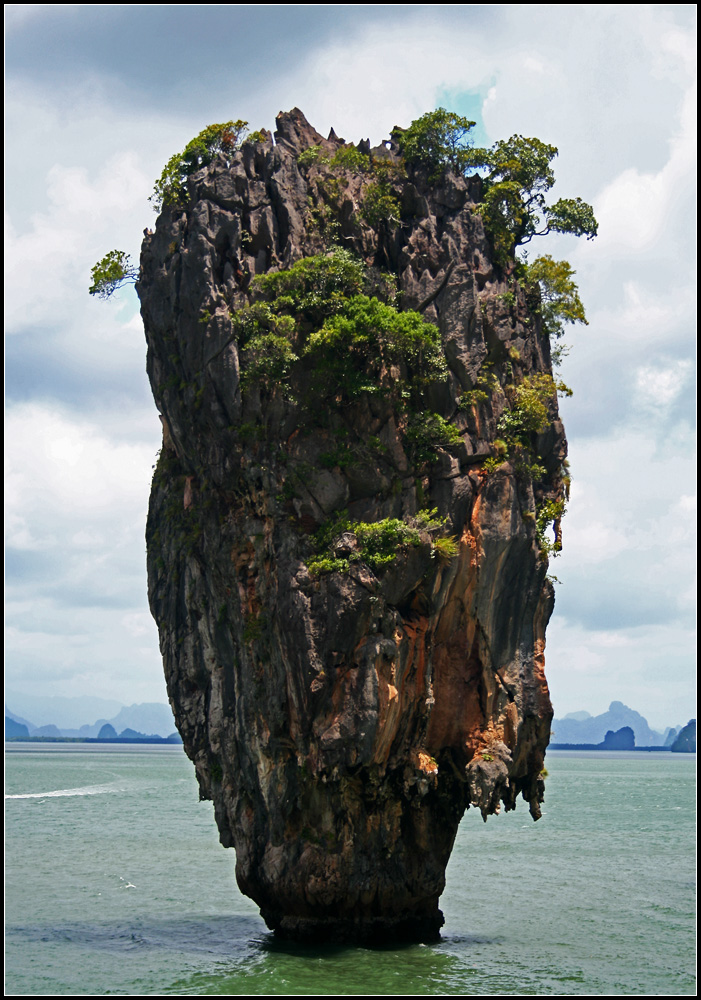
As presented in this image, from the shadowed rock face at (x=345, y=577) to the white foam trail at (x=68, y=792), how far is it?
5071 cm

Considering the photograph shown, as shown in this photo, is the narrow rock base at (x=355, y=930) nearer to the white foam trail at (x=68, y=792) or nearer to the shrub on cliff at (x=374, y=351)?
the shrub on cliff at (x=374, y=351)

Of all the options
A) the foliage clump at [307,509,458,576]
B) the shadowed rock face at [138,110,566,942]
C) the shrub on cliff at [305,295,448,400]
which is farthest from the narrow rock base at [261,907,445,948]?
the shrub on cliff at [305,295,448,400]

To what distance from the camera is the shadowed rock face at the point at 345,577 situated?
21672 mm

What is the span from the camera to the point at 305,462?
22.5 m

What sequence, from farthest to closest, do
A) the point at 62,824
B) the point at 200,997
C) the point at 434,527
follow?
the point at 62,824 → the point at 434,527 → the point at 200,997

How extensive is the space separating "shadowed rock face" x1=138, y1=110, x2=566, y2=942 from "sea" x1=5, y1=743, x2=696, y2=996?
76.9 inches

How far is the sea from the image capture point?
2109cm

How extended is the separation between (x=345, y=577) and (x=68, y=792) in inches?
2434

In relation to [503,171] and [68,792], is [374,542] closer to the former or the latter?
[503,171]

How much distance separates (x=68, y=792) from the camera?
249 feet

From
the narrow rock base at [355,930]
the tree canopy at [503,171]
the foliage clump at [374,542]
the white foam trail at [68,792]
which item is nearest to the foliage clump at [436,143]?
the tree canopy at [503,171]

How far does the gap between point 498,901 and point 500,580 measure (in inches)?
500

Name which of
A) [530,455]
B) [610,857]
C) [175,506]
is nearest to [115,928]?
[175,506]

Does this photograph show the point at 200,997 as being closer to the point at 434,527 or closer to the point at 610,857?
the point at 434,527
